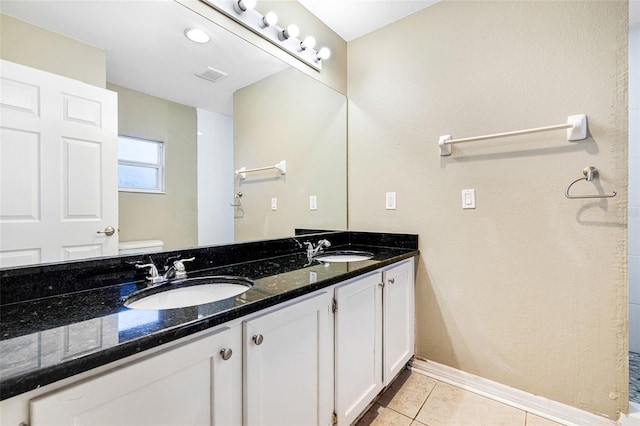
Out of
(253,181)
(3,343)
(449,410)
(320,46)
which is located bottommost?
(449,410)

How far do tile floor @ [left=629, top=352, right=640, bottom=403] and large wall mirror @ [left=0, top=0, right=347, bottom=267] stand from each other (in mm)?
2012

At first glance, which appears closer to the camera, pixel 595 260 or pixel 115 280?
pixel 115 280

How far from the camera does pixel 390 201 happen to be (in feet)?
6.79

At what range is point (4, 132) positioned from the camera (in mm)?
842

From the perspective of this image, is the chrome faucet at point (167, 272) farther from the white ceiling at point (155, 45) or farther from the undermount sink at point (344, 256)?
the undermount sink at point (344, 256)

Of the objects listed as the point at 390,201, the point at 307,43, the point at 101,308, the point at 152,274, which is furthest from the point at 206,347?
the point at 307,43

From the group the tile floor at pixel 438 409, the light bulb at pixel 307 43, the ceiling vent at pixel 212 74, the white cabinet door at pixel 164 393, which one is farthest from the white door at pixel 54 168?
the tile floor at pixel 438 409

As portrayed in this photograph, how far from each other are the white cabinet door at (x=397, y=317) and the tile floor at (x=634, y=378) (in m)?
1.15

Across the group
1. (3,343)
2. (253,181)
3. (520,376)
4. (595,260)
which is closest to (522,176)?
(595,260)

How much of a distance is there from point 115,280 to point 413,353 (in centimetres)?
174

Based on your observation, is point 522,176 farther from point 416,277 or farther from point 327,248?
point 327,248

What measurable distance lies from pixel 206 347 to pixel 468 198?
1591mm

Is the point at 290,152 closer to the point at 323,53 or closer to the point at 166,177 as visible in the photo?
the point at 323,53

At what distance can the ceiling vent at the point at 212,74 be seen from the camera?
1.42 metres
